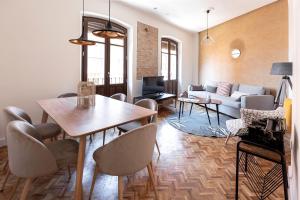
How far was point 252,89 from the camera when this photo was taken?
16.6 ft

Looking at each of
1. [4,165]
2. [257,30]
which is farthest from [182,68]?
[4,165]

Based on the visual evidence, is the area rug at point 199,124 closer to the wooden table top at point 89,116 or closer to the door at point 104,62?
the door at point 104,62

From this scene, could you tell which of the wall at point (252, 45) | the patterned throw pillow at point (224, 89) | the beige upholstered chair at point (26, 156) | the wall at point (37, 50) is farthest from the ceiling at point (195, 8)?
the beige upholstered chair at point (26, 156)

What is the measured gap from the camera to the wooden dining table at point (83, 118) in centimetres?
153

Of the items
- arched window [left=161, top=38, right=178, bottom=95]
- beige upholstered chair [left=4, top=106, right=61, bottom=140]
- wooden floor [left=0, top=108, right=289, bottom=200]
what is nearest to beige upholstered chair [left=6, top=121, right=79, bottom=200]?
wooden floor [left=0, top=108, right=289, bottom=200]

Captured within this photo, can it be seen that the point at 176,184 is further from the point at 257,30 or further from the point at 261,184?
the point at 257,30

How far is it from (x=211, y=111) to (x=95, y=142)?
3.85m

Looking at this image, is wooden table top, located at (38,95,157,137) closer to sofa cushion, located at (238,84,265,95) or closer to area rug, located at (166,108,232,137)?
area rug, located at (166,108,232,137)

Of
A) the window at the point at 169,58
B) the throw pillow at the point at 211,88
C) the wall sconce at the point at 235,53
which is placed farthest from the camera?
the window at the point at 169,58

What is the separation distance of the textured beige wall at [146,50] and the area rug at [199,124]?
1.61 meters

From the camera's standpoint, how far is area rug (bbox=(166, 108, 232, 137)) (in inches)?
151

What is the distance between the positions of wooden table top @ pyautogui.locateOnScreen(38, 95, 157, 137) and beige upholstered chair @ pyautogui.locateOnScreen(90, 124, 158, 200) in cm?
21

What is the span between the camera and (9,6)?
297cm

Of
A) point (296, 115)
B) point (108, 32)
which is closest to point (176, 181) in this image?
point (296, 115)
